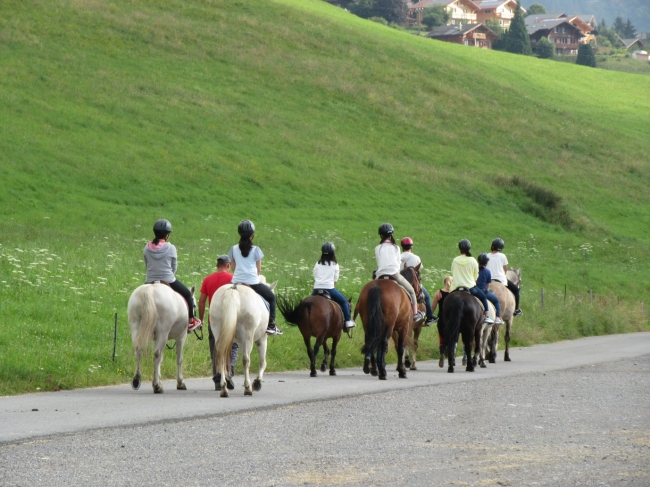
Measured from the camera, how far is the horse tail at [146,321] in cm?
1530

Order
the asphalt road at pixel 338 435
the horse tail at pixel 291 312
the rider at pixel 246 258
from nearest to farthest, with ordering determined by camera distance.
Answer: the asphalt road at pixel 338 435, the rider at pixel 246 258, the horse tail at pixel 291 312

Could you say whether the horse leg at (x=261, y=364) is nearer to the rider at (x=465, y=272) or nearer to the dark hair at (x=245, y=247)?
the dark hair at (x=245, y=247)

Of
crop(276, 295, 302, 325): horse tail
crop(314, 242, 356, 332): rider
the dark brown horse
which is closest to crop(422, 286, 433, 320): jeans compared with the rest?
crop(314, 242, 356, 332): rider

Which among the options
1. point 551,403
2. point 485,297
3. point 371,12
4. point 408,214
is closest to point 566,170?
point 408,214

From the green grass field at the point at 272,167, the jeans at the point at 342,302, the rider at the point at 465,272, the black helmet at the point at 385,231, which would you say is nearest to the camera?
the black helmet at the point at 385,231

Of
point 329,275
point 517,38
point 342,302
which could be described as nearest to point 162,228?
point 329,275

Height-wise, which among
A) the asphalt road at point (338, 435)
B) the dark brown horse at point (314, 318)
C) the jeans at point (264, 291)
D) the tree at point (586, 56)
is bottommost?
the asphalt road at point (338, 435)

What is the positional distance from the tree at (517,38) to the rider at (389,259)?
16412cm

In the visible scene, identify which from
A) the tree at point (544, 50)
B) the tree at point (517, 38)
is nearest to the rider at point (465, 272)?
the tree at point (517, 38)

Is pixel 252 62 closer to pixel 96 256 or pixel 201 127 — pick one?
pixel 201 127

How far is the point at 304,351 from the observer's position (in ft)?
69.9

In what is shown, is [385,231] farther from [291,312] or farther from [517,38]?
[517,38]

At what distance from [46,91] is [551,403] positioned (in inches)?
1856

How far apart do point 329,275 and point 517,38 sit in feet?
547
